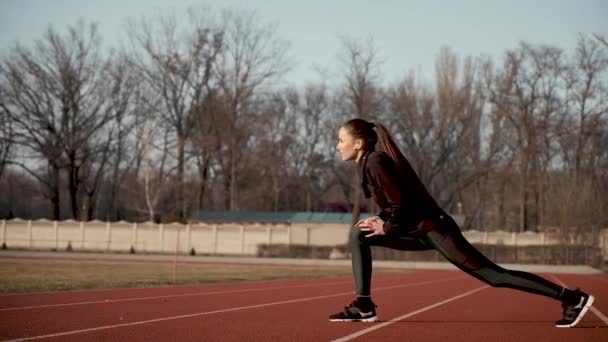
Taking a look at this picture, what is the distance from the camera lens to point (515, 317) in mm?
10289

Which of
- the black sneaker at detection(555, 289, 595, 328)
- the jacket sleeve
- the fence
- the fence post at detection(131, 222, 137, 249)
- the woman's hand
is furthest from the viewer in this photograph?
the fence post at detection(131, 222, 137, 249)

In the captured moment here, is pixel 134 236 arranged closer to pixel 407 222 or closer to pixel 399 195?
pixel 407 222

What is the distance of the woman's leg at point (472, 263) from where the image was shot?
7508 millimetres

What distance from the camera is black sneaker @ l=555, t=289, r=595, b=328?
7.86m

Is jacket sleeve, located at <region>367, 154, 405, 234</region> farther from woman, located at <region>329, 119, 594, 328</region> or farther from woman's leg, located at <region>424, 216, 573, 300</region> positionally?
woman's leg, located at <region>424, 216, 573, 300</region>

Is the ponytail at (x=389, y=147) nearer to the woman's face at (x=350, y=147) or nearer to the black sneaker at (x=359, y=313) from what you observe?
the woman's face at (x=350, y=147)

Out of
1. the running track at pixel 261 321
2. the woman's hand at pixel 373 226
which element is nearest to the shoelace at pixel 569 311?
the running track at pixel 261 321

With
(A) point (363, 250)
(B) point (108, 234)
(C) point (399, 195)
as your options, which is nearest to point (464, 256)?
(C) point (399, 195)

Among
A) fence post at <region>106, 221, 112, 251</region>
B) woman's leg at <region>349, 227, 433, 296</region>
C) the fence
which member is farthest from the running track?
fence post at <region>106, 221, 112, 251</region>

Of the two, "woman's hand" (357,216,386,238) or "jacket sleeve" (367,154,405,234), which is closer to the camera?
"jacket sleeve" (367,154,405,234)

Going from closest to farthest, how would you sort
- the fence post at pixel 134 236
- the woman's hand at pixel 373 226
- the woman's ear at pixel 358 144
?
1. the woman's hand at pixel 373 226
2. the woman's ear at pixel 358 144
3. the fence post at pixel 134 236

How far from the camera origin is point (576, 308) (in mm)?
7957

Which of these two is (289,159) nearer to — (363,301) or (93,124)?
(93,124)

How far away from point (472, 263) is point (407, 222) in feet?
2.22
